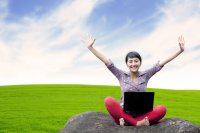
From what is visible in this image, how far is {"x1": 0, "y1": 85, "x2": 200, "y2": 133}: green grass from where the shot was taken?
18797mm

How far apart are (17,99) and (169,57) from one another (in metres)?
18.7

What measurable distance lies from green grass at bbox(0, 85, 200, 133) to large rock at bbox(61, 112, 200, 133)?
6.37 metres

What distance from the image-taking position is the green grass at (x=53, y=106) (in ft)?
61.7

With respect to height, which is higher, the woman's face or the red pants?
the woman's face

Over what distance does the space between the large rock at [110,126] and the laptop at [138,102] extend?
366 millimetres

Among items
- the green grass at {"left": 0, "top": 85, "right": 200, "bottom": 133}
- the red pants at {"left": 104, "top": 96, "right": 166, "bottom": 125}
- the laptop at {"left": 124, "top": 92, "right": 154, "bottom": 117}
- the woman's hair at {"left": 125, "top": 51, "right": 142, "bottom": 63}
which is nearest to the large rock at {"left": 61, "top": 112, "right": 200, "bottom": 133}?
the red pants at {"left": 104, "top": 96, "right": 166, "bottom": 125}

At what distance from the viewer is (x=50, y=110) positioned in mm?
23359

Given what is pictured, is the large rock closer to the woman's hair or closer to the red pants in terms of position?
the red pants

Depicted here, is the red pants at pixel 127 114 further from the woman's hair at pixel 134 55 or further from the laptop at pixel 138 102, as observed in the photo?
the woman's hair at pixel 134 55

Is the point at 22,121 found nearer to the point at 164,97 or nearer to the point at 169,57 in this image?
the point at 169,57

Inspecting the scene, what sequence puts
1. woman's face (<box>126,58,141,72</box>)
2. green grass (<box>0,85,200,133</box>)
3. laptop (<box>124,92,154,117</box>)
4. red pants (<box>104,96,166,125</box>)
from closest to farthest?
laptop (<box>124,92,154,117</box>)
red pants (<box>104,96,166,125</box>)
woman's face (<box>126,58,141,72</box>)
green grass (<box>0,85,200,133</box>)

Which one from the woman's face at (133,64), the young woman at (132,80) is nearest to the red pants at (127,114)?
the young woman at (132,80)

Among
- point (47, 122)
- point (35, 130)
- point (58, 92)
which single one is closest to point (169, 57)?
point (35, 130)

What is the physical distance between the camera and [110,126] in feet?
35.2
